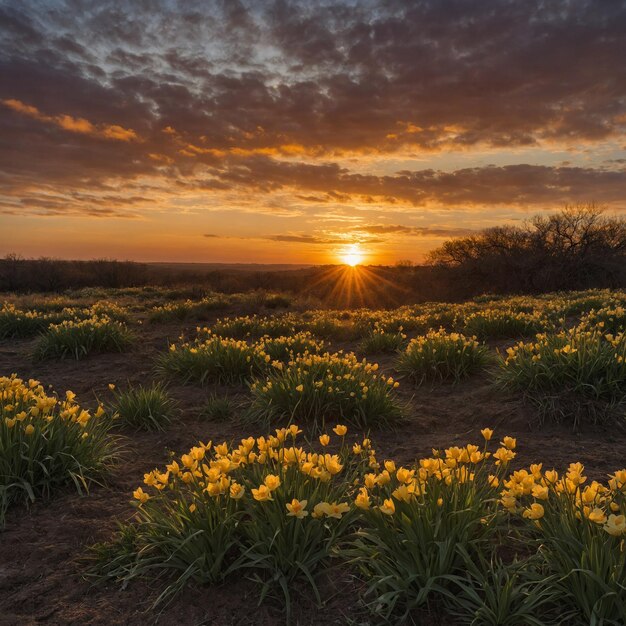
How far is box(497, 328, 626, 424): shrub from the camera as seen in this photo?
5.05 meters

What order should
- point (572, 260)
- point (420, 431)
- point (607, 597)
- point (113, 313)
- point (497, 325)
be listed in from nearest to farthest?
1. point (607, 597)
2. point (420, 431)
3. point (497, 325)
4. point (113, 313)
5. point (572, 260)

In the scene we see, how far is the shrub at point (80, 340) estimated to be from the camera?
29.2 ft

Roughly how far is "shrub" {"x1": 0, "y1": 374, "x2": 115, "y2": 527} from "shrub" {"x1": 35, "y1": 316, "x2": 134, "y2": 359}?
16.2 feet

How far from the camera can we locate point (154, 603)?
8.07ft

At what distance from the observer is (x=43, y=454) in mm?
3816

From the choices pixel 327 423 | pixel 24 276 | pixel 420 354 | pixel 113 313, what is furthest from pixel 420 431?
pixel 24 276

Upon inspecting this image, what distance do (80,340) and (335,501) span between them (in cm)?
770

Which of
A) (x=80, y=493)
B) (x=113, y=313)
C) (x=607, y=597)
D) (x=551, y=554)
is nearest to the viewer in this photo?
(x=607, y=597)

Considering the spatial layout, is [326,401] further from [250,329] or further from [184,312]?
[184,312]

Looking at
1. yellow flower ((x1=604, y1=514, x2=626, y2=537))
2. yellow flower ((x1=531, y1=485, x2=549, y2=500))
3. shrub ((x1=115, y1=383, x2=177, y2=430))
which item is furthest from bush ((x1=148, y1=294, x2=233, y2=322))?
yellow flower ((x1=604, y1=514, x2=626, y2=537))

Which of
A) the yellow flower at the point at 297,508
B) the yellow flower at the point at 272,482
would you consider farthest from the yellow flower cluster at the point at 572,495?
the yellow flower at the point at 272,482

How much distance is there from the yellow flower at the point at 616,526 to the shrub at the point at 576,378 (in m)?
3.16

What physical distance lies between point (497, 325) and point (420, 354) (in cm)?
282

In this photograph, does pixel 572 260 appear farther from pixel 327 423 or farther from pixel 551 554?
pixel 551 554
